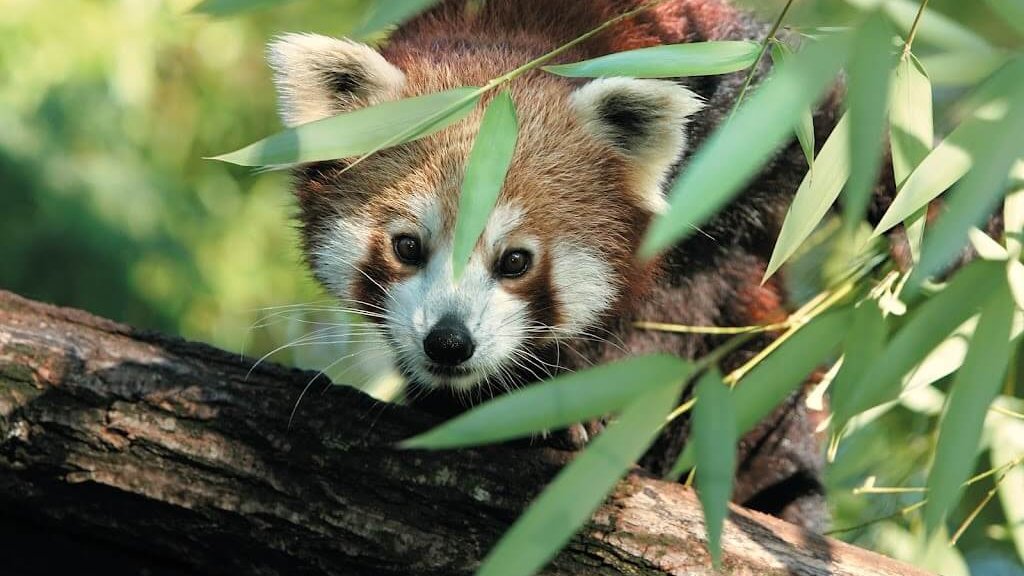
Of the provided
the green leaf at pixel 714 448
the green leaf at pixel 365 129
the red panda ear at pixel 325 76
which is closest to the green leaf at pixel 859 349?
the green leaf at pixel 714 448

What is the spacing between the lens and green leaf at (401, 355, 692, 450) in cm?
162

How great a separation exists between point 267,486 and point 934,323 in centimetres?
131

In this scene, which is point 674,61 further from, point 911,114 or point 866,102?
point 866,102

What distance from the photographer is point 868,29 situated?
1.60 m

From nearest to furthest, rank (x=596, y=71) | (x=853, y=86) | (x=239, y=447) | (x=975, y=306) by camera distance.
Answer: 1. (x=853, y=86)
2. (x=975, y=306)
3. (x=596, y=71)
4. (x=239, y=447)

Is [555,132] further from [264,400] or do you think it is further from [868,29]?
[868,29]

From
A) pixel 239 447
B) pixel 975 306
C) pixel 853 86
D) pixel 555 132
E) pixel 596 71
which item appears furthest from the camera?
pixel 555 132

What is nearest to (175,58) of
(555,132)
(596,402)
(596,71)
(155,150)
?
(155,150)

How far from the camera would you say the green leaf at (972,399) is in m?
1.77

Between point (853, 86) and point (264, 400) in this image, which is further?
point (264, 400)

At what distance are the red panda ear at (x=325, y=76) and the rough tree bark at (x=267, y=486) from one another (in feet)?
2.09

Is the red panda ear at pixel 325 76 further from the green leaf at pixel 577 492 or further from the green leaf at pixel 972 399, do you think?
the green leaf at pixel 972 399

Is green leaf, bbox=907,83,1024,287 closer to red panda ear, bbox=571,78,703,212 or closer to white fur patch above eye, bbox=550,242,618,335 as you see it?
red panda ear, bbox=571,78,703,212

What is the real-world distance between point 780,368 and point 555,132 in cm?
105
